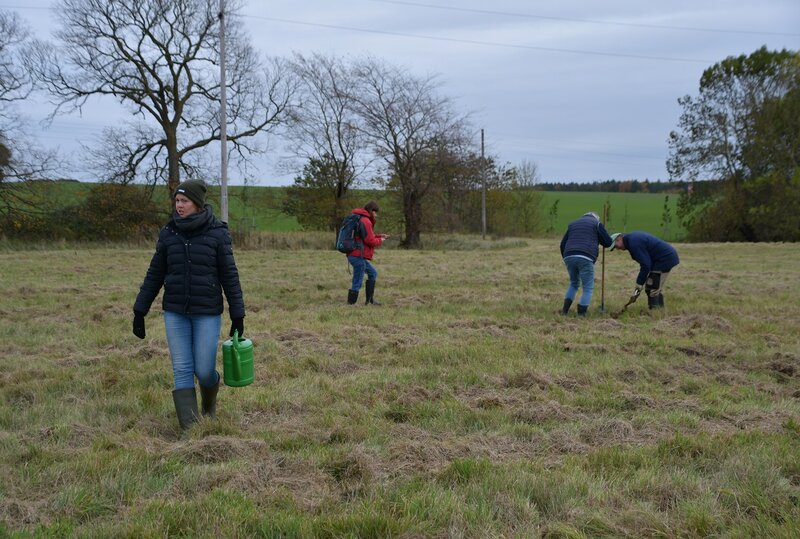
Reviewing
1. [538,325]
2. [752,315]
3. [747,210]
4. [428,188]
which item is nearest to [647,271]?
[752,315]

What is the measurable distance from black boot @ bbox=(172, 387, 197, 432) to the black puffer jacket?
0.62 metres

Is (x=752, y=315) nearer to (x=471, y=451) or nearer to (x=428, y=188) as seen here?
(x=471, y=451)

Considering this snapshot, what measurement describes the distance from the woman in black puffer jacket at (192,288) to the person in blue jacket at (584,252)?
21.1 ft

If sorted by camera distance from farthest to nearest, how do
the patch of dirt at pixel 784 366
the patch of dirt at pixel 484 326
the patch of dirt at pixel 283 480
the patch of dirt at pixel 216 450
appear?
the patch of dirt at pixel 484 326 < the patch of dirt at pixel 784 366 < the patch of dirt at pixel 216 450 < the patch of dirt at pixel 283 480

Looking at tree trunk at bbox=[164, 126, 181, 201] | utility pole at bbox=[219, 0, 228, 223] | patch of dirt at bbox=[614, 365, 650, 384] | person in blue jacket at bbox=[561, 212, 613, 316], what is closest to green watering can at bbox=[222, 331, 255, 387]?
patch of dirt at bbox=[614, 365, 650, 384]

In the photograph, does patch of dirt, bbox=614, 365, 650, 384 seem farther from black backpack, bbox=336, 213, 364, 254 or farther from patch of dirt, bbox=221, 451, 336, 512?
black backpack, bbox=336, 213, 364, 254

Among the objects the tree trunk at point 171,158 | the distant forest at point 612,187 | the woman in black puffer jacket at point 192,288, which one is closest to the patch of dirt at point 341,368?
the woman in black puffer jacket at point 192,288

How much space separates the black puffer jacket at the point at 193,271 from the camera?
471 centimetres

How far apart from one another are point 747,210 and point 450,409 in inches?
1574

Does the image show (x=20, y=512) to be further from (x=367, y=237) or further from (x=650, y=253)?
(x=650, y=253)

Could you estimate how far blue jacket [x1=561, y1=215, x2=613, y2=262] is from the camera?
9.99m

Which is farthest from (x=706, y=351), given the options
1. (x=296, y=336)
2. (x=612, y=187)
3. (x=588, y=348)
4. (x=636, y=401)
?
(x=612, y=187)

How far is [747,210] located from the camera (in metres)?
39.1

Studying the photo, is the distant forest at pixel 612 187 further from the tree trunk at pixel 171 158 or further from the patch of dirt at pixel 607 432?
the patch of dirt at pixel 607 432
